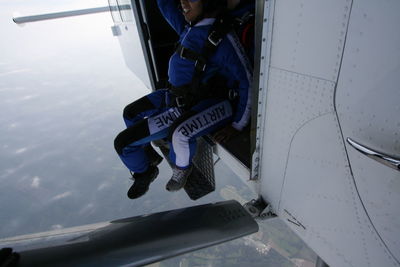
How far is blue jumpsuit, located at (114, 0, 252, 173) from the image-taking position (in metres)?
1.59

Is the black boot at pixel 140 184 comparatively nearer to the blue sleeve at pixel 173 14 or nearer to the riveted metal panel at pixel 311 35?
the blue sleeve at pixel 173 14

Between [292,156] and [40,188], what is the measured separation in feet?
341

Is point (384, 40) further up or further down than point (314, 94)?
further up

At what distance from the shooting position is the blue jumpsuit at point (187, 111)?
5.23ft

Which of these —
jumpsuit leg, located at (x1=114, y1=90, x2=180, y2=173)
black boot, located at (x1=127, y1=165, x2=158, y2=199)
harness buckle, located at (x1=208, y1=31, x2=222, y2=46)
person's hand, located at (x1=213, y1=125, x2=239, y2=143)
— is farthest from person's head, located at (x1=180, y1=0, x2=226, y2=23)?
black boot, located at (x1=127, y1=165, x2=158, y2=199)

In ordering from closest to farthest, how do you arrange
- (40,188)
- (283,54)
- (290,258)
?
(283,54)
(290,258)
(40,188)

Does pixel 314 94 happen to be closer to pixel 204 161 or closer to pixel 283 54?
pixel 283 54

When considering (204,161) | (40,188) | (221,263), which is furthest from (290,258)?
(40,188)

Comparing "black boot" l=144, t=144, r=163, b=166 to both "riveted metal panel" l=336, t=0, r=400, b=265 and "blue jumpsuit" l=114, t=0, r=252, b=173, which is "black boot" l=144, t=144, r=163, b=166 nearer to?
"blue jumpsuit" l=114, t=0, r=252, b=173

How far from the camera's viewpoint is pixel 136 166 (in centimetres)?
219

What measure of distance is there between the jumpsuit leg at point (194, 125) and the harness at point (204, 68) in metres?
0.09

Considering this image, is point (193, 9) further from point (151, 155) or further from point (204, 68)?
point (151, 155)

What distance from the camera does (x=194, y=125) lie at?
1.80 metres

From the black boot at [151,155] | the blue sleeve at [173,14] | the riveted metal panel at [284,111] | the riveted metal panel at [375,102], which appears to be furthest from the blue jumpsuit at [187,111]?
the riveted metal panel at [375,102]
